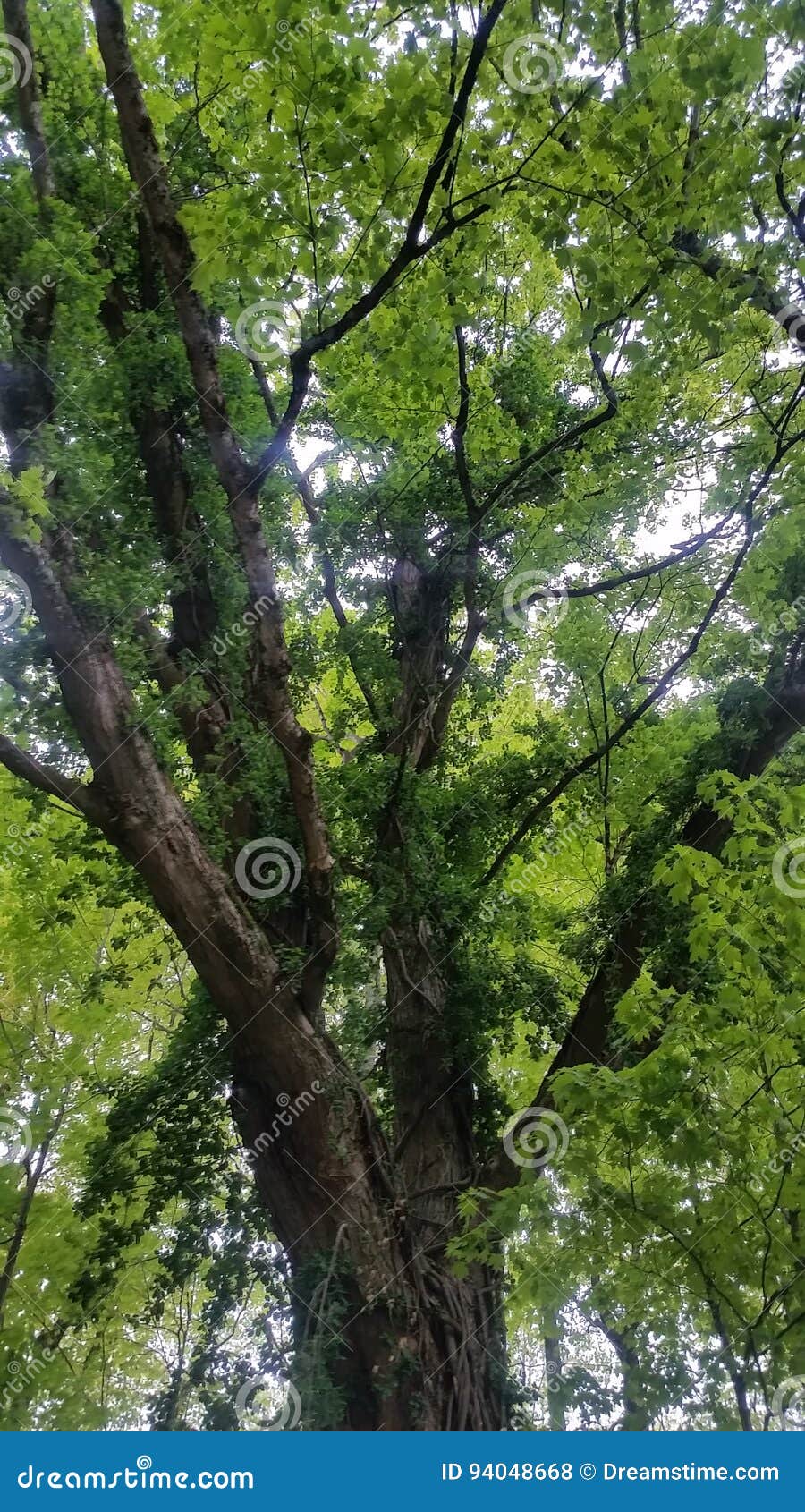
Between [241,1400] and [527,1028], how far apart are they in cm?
315

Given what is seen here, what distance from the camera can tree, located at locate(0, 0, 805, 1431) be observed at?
3852mm

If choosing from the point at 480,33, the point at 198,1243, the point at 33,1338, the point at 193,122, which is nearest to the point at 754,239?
the point at 480,33

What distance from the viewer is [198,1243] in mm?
5070

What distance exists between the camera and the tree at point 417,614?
3852 mm

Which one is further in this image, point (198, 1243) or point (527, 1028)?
point (527, 1028)

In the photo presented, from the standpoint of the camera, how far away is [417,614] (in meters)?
7.11

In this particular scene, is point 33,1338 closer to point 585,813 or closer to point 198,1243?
point 198,1243

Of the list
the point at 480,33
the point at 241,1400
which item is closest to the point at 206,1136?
the point at 241,1400

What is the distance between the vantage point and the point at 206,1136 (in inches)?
203

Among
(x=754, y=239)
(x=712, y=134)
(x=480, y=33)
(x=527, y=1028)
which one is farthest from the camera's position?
(x=527, y=1028)

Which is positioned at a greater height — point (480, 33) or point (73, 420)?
point (73, 420)

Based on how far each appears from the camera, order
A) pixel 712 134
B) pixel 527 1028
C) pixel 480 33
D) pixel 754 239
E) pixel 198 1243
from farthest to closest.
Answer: pixel 527 1028 < pixel 198 1243 < pixel 754 239 < pixel 712 134 < pixel 480 33

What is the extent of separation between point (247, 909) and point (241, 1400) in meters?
2.35

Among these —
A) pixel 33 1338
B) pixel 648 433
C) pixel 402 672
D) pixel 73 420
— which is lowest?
pixel 33 1338
